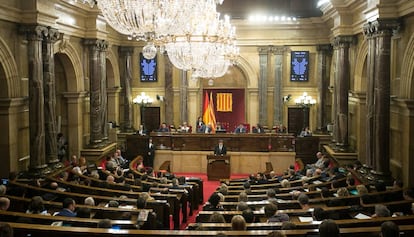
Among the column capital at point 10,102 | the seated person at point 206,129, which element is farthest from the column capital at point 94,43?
the seated person at point 206,129

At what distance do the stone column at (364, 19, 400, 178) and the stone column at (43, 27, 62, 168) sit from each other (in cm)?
954

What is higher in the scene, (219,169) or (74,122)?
(74,122)

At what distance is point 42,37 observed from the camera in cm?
1426

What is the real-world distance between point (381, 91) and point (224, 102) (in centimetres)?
1281

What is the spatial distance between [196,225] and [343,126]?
473 inches

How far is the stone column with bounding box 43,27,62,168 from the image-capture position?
1468 cm

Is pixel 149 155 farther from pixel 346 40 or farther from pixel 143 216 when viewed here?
pixel 143 216

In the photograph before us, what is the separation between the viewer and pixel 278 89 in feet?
79.6

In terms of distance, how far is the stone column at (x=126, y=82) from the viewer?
24438mm

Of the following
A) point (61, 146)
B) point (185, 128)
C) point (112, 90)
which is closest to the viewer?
point (61, 146)

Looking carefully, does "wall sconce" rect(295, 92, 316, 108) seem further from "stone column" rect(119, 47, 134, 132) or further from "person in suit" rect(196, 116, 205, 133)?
"stone column" rect(119, 47, 134, 132)

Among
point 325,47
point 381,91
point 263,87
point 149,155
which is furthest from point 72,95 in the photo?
point 325,47

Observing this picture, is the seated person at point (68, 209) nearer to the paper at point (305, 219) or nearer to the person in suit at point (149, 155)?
the paper at point (305, 219)

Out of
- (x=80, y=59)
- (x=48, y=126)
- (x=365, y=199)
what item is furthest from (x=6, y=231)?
(x=80, y=59)
